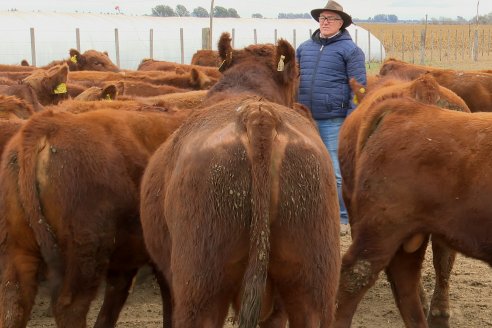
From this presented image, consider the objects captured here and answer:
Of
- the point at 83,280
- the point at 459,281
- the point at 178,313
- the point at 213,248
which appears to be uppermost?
the point at 213,248

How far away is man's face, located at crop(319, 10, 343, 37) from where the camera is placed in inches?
316

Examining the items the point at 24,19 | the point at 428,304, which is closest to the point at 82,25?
the point at 24,19

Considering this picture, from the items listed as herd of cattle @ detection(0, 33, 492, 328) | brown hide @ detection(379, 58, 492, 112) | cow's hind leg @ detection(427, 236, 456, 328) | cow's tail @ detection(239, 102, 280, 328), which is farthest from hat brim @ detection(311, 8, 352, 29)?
cow's tail @ detection(239, 102, 280, 328)

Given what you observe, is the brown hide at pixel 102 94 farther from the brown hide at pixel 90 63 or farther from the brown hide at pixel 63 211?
the brown hide at pixel 90 63

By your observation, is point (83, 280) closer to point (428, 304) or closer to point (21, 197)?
point (21, 197)

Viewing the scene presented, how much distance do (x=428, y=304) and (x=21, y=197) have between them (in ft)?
11.9

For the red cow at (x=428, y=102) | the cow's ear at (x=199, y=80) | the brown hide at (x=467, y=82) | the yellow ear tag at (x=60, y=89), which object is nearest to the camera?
the red cow at (x=428, y=102)

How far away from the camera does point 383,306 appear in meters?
6.96

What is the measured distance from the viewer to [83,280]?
16.2ft

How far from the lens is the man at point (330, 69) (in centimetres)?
809

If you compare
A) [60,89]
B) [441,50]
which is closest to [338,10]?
[60,89]

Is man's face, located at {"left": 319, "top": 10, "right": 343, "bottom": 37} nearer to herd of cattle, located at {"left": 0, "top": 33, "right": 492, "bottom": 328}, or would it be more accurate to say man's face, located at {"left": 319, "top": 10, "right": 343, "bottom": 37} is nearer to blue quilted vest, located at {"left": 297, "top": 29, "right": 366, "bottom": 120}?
blue quilted vest, located at {"left": 297, "top": 29, "right": 366, "bottom": 120}

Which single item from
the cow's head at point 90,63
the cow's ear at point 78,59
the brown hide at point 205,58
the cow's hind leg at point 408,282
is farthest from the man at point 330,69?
the brown hide at point 205,58

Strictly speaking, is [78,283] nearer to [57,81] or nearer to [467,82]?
[57,81]
